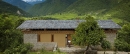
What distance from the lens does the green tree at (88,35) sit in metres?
24.8

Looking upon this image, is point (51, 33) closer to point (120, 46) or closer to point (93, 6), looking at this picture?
point (120, 46)

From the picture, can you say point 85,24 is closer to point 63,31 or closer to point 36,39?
point 63,31

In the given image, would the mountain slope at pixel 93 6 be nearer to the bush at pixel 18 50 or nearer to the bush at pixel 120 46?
A: the bush at pixel 120 46

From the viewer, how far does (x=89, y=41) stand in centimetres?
2480

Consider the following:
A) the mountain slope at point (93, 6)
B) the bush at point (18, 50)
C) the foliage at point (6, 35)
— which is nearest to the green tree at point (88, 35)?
the bush at point (18, 50)

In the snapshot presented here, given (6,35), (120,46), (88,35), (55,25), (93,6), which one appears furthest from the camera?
(93,6)

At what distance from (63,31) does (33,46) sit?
4.52 m

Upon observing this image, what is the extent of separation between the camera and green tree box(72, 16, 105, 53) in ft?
81.3

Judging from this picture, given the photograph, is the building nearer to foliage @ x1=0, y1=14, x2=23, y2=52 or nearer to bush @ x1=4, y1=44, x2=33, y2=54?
foliage @ x1=0, y1=14, x2=23, y2=52

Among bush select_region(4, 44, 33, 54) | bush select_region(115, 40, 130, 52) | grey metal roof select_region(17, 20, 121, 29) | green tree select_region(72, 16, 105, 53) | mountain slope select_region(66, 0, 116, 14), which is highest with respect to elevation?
mountain slope select_region(66, 0, 116, 14)

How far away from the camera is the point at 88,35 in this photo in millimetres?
25031

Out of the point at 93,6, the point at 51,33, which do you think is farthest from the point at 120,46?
the point at 93,6

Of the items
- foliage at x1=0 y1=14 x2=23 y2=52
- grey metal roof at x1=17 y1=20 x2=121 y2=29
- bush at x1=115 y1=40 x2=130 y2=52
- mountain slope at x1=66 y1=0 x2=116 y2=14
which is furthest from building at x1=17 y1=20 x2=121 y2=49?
mountain slope at x1=66 y1=0 x2=116 y2=14

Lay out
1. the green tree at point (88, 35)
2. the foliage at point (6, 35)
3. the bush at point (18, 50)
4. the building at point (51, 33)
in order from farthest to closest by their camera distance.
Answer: the building at point (51, 33) < the green tree at point (88, 35) < the foliage at point (6, 35) < the bush at point (18, 50)
